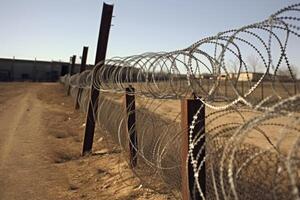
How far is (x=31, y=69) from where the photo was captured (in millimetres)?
76938

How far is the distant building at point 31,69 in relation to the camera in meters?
72.3

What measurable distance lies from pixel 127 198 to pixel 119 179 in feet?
3.07

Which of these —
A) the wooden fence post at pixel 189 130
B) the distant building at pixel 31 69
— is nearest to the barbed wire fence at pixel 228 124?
the wooden fence post at pixel 189 130

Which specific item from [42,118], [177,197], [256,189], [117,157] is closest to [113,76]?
[117,157]

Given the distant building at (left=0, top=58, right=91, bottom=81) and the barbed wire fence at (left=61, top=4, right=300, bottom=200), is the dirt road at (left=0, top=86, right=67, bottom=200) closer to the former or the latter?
the barbed wire fence at (left=61, top=4, right=300, bottom=200)

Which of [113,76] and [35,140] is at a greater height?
[113,76]

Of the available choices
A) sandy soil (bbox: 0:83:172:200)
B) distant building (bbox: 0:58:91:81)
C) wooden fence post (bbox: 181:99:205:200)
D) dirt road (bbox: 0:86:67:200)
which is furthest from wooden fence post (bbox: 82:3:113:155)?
distant building (bbox: 0:58:91:81)

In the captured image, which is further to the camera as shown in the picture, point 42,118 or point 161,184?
point 42,118

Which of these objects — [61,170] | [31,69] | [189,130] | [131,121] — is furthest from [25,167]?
[31,69]

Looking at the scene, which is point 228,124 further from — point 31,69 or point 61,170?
point 31,69

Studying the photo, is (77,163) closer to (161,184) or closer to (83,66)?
(161,184)

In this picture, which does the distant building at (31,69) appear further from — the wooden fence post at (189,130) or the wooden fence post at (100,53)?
the wooden fence post at (189,130)

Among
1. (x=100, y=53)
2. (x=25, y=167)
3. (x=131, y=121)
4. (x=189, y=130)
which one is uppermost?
(x=100, y=53)

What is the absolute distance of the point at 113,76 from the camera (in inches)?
281
